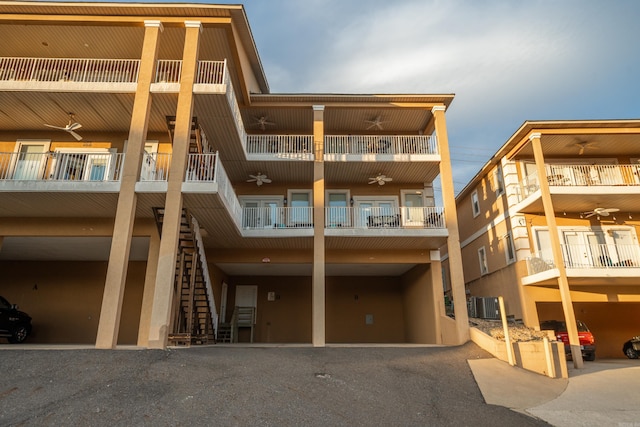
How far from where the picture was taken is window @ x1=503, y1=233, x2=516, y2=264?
671 inches

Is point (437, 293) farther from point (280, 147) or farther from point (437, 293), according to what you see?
point (280, 147)

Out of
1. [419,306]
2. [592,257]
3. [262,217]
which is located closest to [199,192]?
[262,217]

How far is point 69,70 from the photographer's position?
14.2 m

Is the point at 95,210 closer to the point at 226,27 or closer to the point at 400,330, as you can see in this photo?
the point at 226,27

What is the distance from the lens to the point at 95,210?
42.7ft

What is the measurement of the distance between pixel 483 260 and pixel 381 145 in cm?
825

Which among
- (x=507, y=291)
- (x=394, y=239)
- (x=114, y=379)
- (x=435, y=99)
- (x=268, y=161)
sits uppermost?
(x=435, y=99)

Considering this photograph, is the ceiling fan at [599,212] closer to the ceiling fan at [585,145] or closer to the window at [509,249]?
the ceiling fan at [585,145]

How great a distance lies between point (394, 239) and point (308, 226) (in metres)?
3.51

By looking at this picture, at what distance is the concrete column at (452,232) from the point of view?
46.0 ft

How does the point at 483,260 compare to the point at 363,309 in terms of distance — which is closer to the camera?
the point at 363,309

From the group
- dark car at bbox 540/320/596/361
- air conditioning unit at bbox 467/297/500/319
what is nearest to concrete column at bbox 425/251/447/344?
air conditioning unit at bbox 467/297/500/319

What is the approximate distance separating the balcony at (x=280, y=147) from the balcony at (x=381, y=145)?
990mm

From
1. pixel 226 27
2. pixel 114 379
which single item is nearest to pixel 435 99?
pixel 226 27
